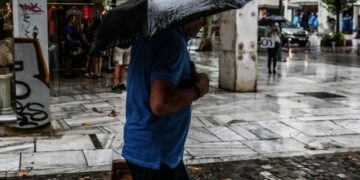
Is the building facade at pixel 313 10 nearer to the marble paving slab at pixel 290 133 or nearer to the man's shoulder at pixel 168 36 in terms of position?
the marble paving slab at pixel 290 133

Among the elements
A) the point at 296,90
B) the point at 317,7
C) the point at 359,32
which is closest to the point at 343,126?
the point at 296,90

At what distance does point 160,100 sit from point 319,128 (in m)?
6.04

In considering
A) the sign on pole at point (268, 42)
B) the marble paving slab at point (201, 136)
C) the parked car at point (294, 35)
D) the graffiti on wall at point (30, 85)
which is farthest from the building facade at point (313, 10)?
the graffiti on wall at point (30, 85)

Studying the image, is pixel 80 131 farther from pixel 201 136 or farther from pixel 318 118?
pixel 318 118

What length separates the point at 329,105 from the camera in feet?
34.1

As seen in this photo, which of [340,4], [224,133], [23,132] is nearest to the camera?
[23,132]

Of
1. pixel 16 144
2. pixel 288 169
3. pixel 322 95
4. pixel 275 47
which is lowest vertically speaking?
pixel 288 169

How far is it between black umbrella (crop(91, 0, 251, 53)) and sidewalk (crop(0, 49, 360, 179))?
3.22 metres

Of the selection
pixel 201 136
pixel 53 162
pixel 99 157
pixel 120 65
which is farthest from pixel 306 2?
pixel 53 162

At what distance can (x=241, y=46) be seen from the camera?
12.0 metres

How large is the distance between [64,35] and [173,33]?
1227 cm

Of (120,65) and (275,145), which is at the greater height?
(120,65)

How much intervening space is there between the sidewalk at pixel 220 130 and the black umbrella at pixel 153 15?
10.6 ft

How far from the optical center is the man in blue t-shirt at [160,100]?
2775 millimetres
